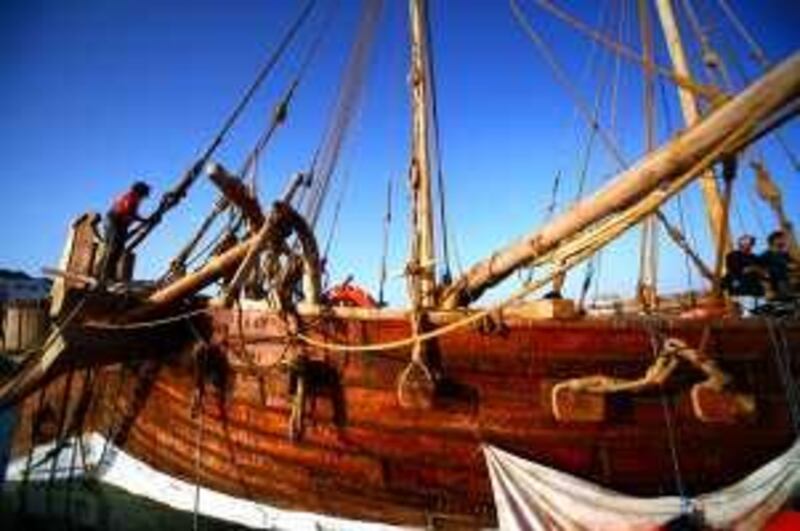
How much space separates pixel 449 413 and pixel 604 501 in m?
1.77

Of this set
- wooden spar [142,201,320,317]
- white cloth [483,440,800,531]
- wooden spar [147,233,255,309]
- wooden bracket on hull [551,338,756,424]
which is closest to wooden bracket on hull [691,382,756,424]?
wooden bracket on hull [551,338,756,424]

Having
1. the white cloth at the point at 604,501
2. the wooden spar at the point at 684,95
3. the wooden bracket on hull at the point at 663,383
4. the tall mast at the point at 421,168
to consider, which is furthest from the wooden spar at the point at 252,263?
the wooden spar at the point at 684,95

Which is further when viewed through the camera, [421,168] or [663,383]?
[421,168]

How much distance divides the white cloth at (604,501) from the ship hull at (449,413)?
0.53 feet

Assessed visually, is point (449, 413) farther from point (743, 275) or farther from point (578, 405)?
point (743, 275)

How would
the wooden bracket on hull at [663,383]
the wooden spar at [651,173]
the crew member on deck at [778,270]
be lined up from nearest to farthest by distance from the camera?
1. the wooden spar at [651,173]
2. the wooden bracket on hull at [663,383]
3. the crew member on deck at [778,270]

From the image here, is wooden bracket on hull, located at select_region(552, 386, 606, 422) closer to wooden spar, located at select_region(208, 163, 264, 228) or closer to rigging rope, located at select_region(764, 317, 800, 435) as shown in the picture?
rigging rope, located at select_region(764, 317, 800, 435)

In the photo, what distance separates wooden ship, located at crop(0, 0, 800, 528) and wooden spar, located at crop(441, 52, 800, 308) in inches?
0.9

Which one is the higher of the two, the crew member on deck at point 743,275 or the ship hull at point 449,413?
→ the crew member on deck at point 743,275

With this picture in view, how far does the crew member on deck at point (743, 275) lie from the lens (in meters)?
7.47

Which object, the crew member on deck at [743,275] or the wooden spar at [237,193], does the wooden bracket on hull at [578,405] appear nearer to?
the crew member on deck at [743,275]

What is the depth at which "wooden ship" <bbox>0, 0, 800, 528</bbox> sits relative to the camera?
613 centimetres

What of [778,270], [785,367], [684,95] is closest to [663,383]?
[785,367]

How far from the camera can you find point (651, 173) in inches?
201
